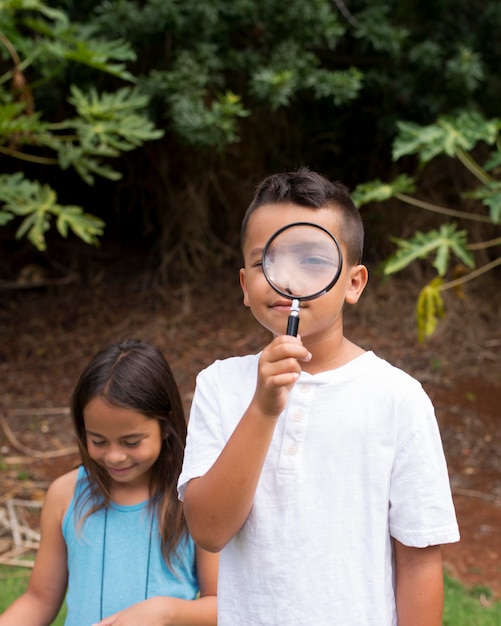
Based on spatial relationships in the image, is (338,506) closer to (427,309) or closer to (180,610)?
(180,610)

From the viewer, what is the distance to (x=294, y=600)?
56.2 inches

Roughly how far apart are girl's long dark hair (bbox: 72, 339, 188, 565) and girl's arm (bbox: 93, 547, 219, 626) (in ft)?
0.36

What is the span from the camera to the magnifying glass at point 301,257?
1378 mm

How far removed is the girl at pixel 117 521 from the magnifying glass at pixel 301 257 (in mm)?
806

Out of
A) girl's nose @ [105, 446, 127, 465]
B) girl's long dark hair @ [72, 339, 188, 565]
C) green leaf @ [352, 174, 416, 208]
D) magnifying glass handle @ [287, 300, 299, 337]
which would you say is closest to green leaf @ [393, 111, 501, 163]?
green leaf @ [352, 174, 416, 208]

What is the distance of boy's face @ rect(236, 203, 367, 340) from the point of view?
55.3 inches

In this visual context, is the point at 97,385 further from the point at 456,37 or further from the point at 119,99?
the point at 456,37

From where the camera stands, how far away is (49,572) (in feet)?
6.75

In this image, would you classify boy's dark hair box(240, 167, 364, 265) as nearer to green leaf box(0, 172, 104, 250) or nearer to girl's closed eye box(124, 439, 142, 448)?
girl's closed eye box(124, 439, 142, 448)

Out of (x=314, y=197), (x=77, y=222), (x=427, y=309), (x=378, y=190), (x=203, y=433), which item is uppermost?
(x=378, y=190)

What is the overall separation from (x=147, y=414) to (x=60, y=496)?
0.34 metres

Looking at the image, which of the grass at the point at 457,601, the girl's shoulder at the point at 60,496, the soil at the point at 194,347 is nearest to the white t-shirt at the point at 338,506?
the girl's shoulder at the point at 60,496

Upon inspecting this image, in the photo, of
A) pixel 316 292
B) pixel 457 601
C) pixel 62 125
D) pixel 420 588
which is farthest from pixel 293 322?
pixel 62 125

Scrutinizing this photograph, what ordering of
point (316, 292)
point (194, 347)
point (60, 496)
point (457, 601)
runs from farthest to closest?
point (194, 347) → point (457, 601) → point (60, 496) → point (316, 292)
